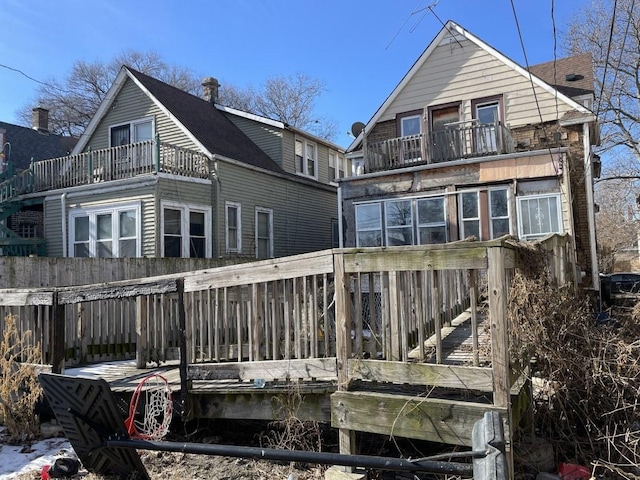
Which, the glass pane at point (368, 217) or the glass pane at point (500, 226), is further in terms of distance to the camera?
the glass pane at point (368, 217)

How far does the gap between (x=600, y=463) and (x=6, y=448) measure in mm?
5952

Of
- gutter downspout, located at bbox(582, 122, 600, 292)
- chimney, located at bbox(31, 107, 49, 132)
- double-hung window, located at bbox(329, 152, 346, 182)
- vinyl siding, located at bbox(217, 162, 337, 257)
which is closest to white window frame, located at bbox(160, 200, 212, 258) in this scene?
vinyl siding, located at bbox(217, 162, 337, 257)

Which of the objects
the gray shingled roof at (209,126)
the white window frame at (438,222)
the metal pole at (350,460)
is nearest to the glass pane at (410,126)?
the white window frame at (438,222)

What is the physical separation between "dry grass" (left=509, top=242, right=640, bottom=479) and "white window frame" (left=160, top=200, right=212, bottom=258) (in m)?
12.3

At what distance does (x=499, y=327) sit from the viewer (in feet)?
12.0

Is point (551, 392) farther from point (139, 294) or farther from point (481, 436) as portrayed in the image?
point (139, 294)

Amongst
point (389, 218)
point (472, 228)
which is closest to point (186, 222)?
point (389, 218)

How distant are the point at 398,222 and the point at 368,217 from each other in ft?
3.18

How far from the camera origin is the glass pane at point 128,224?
15.2m

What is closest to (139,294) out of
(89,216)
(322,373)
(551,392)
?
(322,373)

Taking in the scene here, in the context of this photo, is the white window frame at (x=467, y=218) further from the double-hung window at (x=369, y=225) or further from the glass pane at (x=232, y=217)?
the glass pane at (x=232, y=217)

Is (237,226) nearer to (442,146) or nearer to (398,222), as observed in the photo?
(398,222)

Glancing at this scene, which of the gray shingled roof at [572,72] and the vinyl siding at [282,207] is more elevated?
the gray shingled roof at [572,72]

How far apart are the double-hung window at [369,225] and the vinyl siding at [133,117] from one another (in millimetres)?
6225
